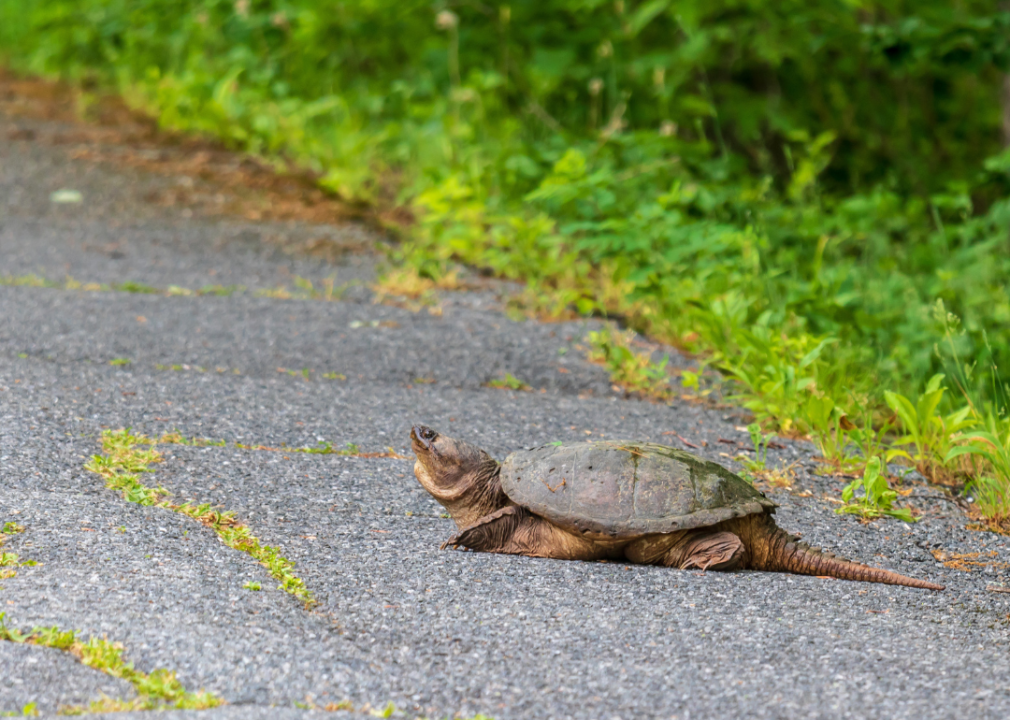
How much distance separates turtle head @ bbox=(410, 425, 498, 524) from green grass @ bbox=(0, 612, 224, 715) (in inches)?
44.7

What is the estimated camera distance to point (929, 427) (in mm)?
4082

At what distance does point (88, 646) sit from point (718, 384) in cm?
333

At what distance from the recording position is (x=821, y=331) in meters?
5.05

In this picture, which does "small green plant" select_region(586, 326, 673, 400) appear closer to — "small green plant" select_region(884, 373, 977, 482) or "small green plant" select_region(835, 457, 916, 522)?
"small green plant" select_region(884, 373, 977, 482)

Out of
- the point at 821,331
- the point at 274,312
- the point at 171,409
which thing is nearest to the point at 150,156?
the point at 274,312

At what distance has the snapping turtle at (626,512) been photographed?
Answer: 3.02 m

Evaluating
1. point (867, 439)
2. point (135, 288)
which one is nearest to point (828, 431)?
point (867, 439)

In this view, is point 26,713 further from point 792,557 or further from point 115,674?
point 792,557

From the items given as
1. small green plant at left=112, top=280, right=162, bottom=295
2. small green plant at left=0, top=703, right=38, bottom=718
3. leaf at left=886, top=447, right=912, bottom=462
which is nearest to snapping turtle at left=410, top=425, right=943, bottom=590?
leaf at left=886, top=447, right=912, bottom=462

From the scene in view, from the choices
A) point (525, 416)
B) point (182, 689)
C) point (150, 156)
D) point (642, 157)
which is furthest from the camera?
point (150, 156)

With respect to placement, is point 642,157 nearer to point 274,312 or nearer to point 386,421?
point 274,312

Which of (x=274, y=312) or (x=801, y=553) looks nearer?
(x=801, y=553)

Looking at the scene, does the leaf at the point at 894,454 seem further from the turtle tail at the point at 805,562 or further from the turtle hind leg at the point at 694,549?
the turtle hind leg at the point at 694,549

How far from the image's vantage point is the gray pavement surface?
2.29 m
